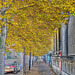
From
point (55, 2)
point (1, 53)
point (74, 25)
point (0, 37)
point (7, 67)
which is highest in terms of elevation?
point (55, 2)

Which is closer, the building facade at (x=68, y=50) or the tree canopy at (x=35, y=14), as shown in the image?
the tree canopy at (x=35, y=14)

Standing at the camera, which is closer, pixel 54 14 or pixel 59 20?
pixel 54 14

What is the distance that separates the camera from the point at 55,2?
11.4 m

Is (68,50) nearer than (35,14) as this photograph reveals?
No

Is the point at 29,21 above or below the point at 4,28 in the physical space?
above

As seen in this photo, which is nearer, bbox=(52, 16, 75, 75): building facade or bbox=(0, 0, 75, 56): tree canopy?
bbox=(0, 0, 75, 56): tree canopy

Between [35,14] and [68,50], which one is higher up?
[35,14]

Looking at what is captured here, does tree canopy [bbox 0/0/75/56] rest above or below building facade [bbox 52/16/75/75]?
above

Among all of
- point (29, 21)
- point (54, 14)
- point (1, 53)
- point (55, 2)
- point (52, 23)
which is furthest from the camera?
point (52, 23)

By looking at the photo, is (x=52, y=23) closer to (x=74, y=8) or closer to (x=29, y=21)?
(x=29, y=21)

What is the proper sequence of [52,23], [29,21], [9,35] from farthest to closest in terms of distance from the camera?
[9,35]
[52,23]
[29,21]

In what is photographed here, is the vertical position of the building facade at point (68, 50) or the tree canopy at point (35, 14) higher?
the tree canopy at point (35, 14)

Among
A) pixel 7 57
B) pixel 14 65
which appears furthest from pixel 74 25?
pixel 7 57

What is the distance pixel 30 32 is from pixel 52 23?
290 cm
